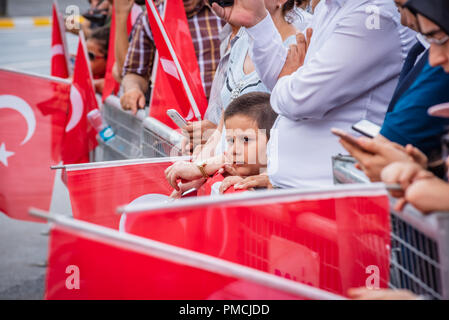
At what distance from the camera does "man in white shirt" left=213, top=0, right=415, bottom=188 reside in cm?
215

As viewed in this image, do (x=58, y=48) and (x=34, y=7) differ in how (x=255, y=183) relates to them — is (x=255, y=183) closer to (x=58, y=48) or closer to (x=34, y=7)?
(x=58, y=48)

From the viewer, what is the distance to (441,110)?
1577 mm

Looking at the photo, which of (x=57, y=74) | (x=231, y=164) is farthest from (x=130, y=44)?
(x=231, y=164)

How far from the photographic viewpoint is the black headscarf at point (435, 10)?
5.34 ft

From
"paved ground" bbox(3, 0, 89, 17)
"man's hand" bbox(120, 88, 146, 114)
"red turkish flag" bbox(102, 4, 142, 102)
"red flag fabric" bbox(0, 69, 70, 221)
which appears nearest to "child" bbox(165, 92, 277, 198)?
"man's hand" bbox(120, 88, 146, 114)

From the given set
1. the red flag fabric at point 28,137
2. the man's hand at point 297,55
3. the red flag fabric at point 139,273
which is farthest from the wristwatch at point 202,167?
the red flag fabric at point 28,137

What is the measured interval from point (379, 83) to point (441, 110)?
2.22ft

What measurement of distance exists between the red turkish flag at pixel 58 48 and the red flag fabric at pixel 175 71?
2146 mm

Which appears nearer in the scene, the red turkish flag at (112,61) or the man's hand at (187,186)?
the man's hand at (187,186)

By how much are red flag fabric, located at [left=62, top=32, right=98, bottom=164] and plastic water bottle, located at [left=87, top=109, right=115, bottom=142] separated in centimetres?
11

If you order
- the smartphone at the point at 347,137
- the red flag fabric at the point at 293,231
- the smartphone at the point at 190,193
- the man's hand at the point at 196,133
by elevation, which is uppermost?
the man's hand at the point at 196,133

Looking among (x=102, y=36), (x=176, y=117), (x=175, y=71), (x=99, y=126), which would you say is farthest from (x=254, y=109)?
(x=102, y=36)

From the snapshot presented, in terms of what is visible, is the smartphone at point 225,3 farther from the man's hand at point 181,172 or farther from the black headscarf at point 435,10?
the black headscarf at point 435,10

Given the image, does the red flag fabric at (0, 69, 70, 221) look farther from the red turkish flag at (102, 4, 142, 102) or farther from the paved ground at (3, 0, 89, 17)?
the paved ground at (3, 0, 89, 17)
